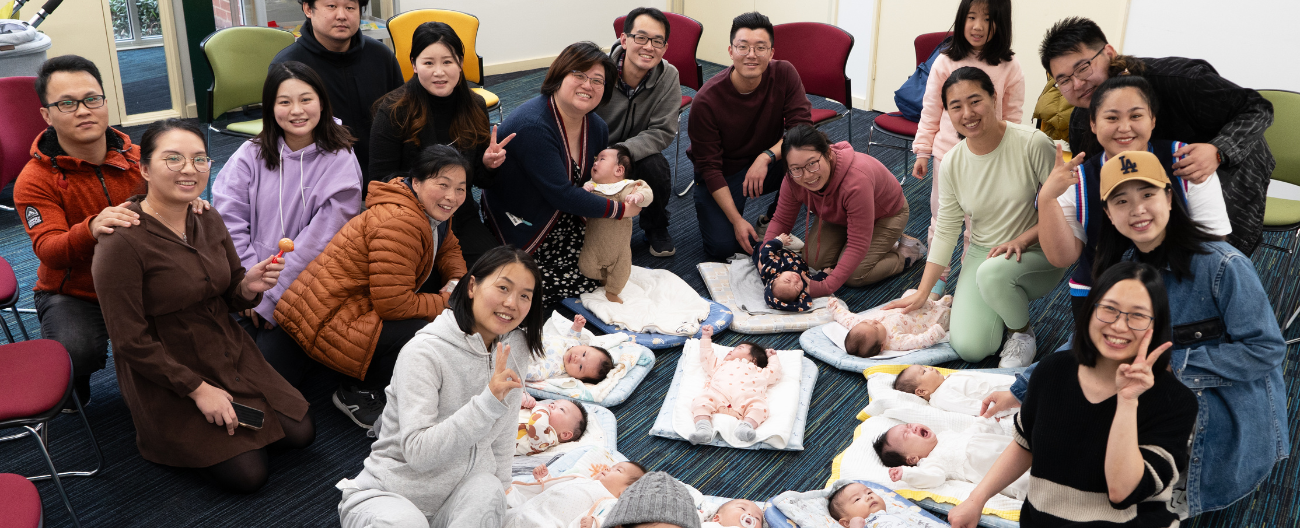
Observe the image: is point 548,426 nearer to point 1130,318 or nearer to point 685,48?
point 1130,318

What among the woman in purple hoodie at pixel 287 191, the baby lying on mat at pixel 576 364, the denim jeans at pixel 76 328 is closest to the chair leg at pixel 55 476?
the denim jeans at pixel 76 328

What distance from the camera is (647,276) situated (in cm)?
397

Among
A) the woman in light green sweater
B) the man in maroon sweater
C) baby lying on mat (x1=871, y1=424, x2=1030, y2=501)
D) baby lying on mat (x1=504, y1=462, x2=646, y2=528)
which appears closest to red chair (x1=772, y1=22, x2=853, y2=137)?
the man in maroon sweater

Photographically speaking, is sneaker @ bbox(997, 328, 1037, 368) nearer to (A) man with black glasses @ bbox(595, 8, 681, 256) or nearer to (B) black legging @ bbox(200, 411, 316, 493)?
(A) man with black glasses @ bbox(595, 8, 681, 256)

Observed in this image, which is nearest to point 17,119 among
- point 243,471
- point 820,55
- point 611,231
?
point 243,471

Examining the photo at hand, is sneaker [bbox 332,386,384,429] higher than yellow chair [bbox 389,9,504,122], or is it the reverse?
yellow chair [bbox 389,9,504,122]

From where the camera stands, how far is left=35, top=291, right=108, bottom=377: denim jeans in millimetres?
2838

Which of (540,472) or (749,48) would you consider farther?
(749,48)

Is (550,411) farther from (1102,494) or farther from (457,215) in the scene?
(1102,494)

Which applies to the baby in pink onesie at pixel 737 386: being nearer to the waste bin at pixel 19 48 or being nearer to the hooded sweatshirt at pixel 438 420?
the hooded sweatshirt at pixel 438 420

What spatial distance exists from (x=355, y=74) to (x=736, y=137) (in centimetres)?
173

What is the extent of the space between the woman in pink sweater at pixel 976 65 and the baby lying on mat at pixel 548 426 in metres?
1.82

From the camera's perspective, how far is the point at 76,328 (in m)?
2.85

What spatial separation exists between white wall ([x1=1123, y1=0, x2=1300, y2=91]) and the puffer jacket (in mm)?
4195
